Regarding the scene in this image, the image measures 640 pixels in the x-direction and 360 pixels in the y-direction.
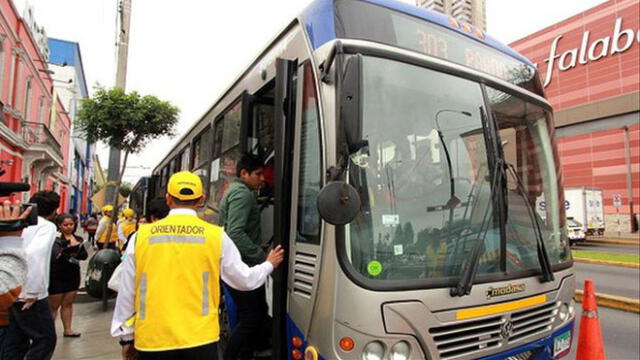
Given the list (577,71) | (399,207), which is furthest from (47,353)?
(577,71)

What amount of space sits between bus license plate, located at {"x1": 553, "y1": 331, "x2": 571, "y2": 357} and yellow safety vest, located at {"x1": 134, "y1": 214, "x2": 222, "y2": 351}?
2.49m

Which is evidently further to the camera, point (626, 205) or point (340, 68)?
point (626, 205)

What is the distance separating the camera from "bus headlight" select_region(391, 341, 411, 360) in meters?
2.36

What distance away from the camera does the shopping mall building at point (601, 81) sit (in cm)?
2692

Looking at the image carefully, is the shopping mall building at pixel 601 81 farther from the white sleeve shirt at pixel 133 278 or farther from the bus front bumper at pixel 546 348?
the white sleeve shirt at pixel 133 278

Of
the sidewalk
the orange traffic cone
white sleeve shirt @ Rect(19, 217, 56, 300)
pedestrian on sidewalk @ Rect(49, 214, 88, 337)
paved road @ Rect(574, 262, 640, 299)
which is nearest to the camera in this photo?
white sleeve shirt @ Rect(19, 217, 56, 300)

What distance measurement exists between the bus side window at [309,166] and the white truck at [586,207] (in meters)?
22.2

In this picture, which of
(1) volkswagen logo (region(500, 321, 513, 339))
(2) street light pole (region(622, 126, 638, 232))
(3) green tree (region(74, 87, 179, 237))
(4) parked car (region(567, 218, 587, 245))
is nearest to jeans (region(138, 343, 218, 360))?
(1) volkswagen logo (region(500, 321, 513, 339))

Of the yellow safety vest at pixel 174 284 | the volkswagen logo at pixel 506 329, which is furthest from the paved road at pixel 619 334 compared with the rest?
the yellow safety vest at pixel 174 284

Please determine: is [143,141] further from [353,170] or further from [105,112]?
[353,170]

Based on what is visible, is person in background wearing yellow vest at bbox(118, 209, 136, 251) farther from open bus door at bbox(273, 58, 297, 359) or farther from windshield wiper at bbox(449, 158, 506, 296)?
windshield wiper at bbox(449, 158, 506, 296)

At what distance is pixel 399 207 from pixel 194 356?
1.45m

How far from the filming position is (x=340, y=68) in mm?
2436

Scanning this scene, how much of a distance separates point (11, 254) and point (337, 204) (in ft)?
5.48
